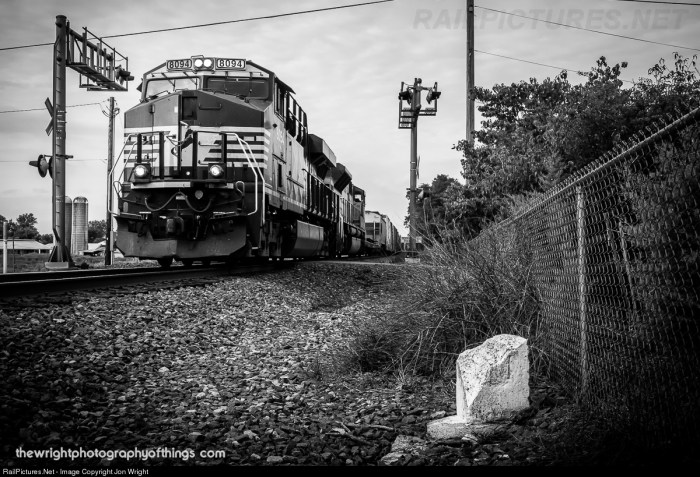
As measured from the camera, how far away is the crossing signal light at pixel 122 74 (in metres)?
17.4

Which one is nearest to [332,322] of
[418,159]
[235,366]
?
[235,366]

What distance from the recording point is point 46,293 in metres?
6.38

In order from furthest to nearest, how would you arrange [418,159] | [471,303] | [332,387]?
1. [418,159]
2. [471,303]
3. [332,387]

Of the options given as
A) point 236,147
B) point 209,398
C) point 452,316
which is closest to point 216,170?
point 236,147

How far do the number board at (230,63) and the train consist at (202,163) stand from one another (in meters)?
0.02

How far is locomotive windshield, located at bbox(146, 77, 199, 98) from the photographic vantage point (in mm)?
10719

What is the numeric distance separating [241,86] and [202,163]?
187 cm

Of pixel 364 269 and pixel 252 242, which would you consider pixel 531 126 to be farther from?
pixel 252 242

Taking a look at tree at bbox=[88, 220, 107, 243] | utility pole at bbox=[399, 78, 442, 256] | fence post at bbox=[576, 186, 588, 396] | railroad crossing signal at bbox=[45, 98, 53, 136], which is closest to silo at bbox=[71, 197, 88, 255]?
railroad crossing signal at bbox=[45, 98, 53, 136]

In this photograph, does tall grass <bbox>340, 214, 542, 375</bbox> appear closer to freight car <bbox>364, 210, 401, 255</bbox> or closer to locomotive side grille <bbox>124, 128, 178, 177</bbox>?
locomotive side grille <bbox>124, 128, 178, 177</bbox>

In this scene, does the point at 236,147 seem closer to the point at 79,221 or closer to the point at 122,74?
the point at 122,74

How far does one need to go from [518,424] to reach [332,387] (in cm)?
147

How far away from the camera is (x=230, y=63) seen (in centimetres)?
1077

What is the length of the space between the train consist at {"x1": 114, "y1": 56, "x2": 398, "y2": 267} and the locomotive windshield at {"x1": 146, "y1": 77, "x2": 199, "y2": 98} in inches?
0.7
